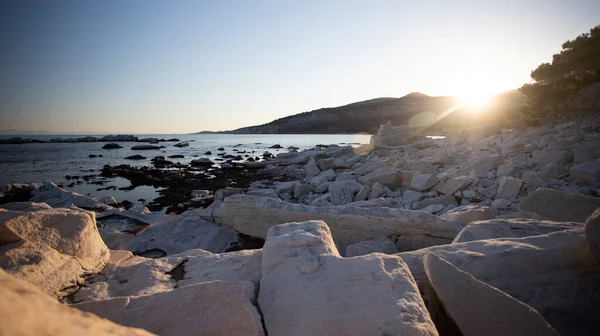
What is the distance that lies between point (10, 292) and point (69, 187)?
48.1 feet

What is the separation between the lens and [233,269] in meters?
2.13

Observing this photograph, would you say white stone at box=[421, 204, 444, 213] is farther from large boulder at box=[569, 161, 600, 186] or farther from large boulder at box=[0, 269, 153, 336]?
large boulder at box=[0, 269, 153, 336]

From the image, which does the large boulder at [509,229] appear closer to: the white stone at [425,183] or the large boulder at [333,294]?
the large boulder at [333,294]

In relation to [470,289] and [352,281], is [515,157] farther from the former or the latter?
[352,281]

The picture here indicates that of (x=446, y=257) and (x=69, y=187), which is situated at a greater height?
(x=446, y=257)

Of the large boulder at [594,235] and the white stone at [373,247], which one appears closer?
the large boulder at [594,235]

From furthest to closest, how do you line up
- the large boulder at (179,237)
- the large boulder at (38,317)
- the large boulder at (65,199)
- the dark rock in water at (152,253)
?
the large boulder at (65,199) < the large boulder at (179,237) < the dark rock in water at (152,253) < the large boulder at (38,317)

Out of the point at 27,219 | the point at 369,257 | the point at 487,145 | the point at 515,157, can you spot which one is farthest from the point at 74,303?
the point at 487,145

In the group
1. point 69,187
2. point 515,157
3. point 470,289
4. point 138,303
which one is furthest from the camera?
point 69,187

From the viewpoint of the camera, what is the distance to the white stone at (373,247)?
3.12 metres

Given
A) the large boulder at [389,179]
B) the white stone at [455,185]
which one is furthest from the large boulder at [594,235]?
the large boulder at [389,179]

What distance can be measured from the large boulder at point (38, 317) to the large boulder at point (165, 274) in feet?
4.42

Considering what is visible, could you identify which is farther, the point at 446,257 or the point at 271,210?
the point at 271,210

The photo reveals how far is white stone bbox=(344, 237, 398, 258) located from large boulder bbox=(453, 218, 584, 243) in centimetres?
87
